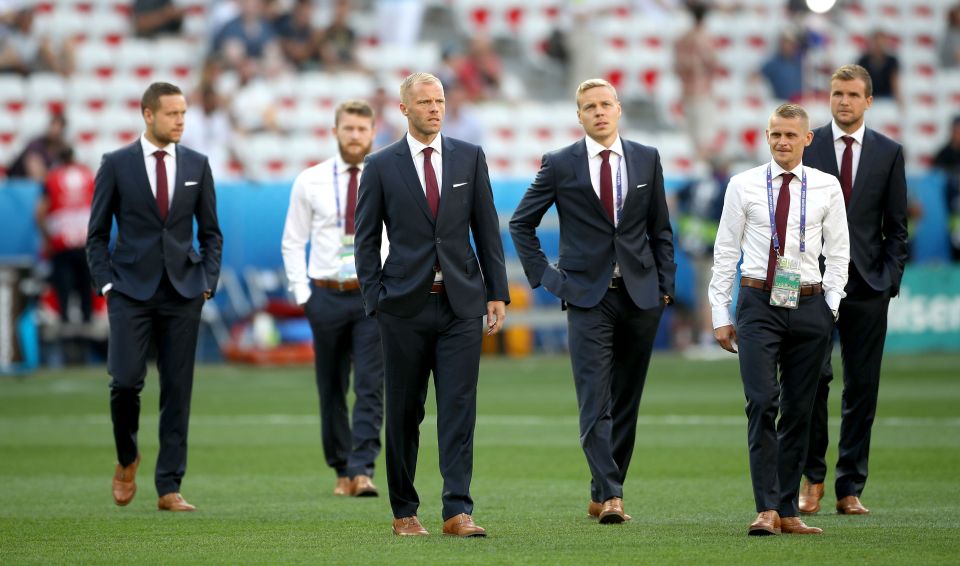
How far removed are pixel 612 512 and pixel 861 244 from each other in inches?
83.6

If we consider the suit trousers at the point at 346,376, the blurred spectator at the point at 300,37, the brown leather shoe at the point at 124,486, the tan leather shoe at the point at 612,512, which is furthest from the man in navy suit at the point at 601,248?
the blurred spectator at the point at 300,37

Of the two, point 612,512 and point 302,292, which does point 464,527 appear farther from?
point 302,292

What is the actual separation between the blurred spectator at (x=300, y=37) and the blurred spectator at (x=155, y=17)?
1.56m

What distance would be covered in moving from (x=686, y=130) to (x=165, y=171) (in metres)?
18.0

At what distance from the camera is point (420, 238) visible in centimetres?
838

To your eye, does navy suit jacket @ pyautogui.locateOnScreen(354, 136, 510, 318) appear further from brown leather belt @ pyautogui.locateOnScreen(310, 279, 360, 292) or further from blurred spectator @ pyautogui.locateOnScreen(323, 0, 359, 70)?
blurred spectator @ pyautogui.locateOnScreen(323, 0, 359, 70)

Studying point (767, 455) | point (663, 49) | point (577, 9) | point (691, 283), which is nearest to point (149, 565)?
point (767, 455)

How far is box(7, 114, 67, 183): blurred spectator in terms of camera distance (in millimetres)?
21203

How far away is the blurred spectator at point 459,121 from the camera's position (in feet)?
73.4

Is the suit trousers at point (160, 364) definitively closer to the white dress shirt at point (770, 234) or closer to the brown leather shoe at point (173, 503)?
the brown leather shoe at point (173, 503)

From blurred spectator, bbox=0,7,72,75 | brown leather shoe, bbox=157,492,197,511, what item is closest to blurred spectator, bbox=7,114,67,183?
blurred spectator, bbox=0,7,72,75

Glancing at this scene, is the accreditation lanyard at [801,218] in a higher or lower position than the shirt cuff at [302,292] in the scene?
higher

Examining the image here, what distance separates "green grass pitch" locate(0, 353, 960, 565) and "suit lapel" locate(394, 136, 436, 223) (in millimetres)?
1691

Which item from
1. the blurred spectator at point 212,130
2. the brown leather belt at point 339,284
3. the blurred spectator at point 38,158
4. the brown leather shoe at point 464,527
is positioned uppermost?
the blurred spectator at point 212,130
